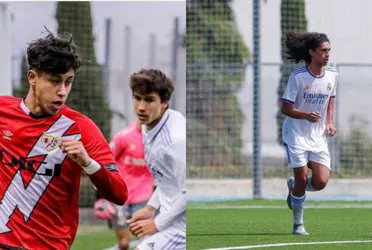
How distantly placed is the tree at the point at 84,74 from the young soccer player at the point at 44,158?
21.0ft

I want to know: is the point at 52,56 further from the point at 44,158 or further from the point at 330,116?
the point at 330,116

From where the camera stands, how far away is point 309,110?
511 cm

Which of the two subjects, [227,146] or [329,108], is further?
[227,146]

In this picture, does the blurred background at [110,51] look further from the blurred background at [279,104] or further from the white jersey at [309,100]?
the white jersey at [309,100]

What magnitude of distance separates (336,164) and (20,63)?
507 cm

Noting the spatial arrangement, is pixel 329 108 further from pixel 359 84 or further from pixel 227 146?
pixel 227 146

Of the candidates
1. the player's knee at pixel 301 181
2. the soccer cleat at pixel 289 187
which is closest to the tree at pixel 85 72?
the soccer cleat at pixel 289 187

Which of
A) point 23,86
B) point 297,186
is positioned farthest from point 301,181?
point 23,86

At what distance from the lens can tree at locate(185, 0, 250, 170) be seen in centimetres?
966

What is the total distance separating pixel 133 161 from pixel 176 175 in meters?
3.17

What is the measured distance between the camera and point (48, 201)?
397 centimetres

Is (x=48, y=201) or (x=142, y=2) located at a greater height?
(x=142, y=2)

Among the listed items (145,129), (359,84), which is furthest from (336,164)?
(145,129)

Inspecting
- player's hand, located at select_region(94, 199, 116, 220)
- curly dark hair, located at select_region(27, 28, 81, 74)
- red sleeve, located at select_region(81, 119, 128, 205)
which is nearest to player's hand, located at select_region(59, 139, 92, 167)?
red sleeve, located at select_region(81, 119, 128, 205)
